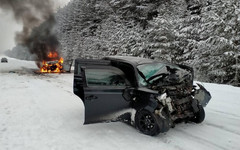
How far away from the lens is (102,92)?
161 inches

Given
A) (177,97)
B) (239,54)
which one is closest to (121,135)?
(177,97)

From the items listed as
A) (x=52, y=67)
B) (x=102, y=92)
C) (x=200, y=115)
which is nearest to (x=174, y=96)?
(x=200, y=115)

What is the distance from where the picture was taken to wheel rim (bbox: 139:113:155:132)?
3971mm

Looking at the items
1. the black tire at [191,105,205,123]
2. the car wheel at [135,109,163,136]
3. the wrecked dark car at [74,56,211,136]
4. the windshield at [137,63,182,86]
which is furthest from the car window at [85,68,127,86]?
the black tire at [191,105,205,123]

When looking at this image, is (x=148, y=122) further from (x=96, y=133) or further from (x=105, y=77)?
(x=105, y=77)

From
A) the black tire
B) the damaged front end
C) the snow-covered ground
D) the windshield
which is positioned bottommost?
the snow-covered ground

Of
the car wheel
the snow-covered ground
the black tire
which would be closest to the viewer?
the snow-covered ground

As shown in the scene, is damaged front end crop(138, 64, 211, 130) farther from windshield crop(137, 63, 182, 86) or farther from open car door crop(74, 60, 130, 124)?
open car door crop(74, 60, 130, 124)

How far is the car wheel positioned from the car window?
2.62 feet

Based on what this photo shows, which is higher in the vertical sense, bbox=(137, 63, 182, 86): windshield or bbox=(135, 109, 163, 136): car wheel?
bbox=(137, 63, 182, 86): windshield

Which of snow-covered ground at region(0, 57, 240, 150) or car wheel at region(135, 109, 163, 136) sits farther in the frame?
car wheel at region(135, 109, 163, 136)

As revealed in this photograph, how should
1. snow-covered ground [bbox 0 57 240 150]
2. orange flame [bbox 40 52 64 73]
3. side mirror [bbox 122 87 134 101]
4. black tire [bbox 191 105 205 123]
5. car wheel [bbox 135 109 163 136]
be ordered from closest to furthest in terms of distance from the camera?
snow-covered ground [bbox 0 57 240 150], car wheel [bbox 135 109 163 136], side mirror [bbox 122 87 134 101], black tire [bbox 191 105 205 123], orange flame [bbox 40 52 64 73]

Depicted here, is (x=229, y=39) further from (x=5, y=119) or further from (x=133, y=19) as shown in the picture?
(x=133, y=19)


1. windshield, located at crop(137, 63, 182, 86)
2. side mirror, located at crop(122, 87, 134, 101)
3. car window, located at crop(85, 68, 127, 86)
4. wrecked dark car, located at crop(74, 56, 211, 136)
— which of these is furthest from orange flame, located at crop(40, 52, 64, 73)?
side mirror, located at crop(122, 87, 134, 101)
